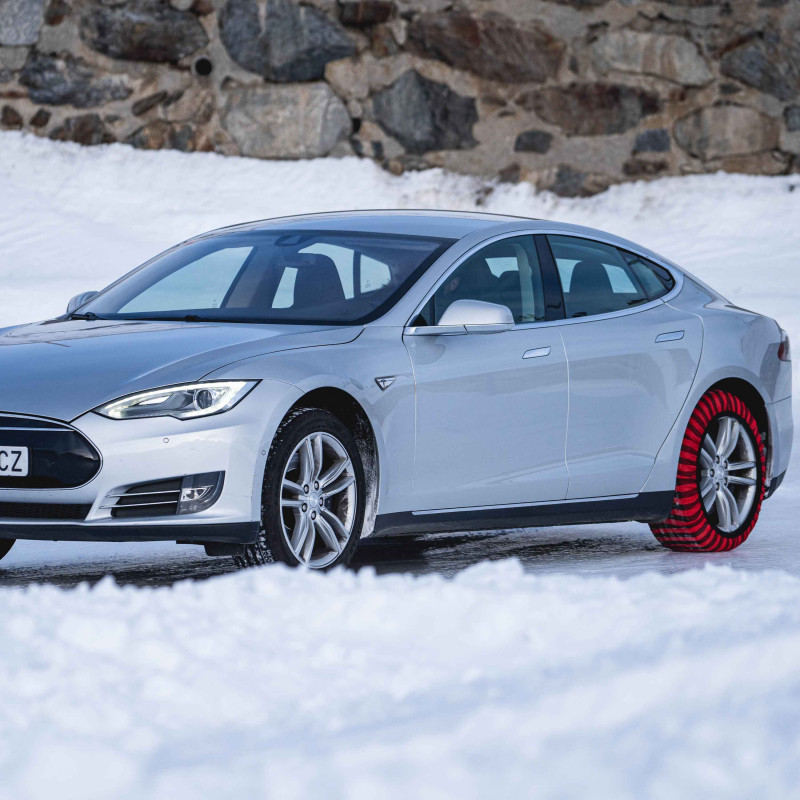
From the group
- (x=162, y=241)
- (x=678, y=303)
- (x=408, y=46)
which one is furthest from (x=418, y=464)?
(x=408, y=46)

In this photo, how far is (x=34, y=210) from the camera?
15.0 m

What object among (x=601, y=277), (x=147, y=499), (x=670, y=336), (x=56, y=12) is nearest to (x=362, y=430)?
(x=147, y=499)

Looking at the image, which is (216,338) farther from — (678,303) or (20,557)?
(678,303)

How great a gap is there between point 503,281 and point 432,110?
8.61m

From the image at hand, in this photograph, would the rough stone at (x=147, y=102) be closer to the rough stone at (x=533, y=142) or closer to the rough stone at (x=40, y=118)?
the rough stone at (x=40, y=118)

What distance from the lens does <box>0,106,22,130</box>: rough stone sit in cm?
1564

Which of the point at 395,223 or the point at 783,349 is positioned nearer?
the point at 395,223

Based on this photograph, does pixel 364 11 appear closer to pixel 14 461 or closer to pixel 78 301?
pixel 78 301

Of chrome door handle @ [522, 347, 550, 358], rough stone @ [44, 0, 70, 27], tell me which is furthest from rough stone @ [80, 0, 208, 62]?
chrome door handle @ [522, 347, 550, 358]

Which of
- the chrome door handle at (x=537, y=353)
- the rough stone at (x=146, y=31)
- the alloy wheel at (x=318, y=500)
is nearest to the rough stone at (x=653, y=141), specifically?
the rough stone at (x=146, y=31)

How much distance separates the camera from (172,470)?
5.69 metres

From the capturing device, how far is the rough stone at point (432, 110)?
50.7 feet

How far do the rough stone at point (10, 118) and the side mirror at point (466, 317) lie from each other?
10139 millimetres

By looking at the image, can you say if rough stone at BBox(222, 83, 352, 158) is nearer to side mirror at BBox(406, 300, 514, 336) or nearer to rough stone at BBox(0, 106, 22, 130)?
rough stone at BBox(0, 106, 22, 130)
